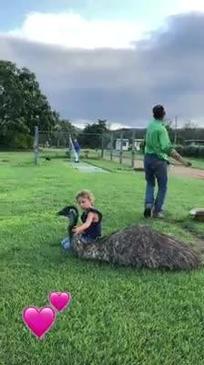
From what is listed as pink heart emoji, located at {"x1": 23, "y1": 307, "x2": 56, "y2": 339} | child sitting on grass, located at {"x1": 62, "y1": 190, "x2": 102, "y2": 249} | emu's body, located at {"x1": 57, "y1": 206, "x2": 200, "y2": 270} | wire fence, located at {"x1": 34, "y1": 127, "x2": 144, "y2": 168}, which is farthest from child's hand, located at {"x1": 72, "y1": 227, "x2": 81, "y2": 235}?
wire fence, located at {"x1": 34, "y1": 127, "x2": 144, "y2": 168}

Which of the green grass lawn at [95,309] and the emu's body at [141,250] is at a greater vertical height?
the emu's body at [141,250]

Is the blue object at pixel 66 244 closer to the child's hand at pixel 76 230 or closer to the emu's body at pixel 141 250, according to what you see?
the child's hand at pixel 76 230

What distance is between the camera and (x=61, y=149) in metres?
50.2

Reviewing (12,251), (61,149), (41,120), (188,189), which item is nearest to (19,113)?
(41,120)

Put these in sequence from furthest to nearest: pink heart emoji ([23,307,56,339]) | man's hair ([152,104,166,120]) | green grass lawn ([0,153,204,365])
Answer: man's hair ([152,104,166,120])
green grass lawn ([0,153,204,365])
pink heart emoji ([23,307,56,339])

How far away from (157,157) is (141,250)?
4.21 meters

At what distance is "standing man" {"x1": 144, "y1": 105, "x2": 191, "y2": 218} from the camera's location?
32.9 ft

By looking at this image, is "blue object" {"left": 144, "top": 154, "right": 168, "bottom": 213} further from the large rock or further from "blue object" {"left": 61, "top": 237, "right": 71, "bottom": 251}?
the large rock

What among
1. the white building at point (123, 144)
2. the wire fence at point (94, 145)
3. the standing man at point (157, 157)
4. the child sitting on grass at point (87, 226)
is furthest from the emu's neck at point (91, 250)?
the white building at point (123, 144)

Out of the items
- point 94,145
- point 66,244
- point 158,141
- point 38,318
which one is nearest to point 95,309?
point 38,318

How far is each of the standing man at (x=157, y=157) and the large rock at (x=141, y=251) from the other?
370 cm

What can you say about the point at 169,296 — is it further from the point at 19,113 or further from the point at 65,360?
the point at 19,113

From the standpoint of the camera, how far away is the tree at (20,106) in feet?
217

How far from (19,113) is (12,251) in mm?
61369
